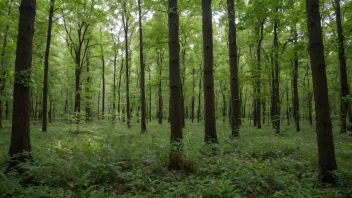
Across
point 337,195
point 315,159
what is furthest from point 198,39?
point 337,195

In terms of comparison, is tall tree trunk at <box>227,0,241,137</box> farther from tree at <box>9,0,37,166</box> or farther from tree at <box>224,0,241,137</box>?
tree at <box>9,0,37,166</box>

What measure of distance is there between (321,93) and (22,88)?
7.90 m

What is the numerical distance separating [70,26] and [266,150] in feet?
74.3

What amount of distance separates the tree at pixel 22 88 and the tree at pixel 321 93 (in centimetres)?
758

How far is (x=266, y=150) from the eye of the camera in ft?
26.8

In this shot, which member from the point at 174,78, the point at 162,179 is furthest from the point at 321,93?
the point at 162,179

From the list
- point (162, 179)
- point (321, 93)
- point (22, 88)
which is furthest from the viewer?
point (22, 88)

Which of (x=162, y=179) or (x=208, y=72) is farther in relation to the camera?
(x=208, y=72)

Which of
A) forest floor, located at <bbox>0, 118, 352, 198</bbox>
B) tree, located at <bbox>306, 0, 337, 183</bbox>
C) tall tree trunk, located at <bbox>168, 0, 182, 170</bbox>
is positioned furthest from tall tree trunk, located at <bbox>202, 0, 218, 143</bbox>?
tree, located at <bbox>306, 0, 337, 183</bbox>

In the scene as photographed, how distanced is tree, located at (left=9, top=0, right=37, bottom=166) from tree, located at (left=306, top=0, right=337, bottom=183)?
7.58m

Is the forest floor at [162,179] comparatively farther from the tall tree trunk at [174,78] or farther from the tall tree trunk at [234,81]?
the tall tree trunk at [234,81]

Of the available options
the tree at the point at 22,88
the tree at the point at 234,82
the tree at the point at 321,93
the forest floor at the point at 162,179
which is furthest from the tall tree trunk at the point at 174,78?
the tree at the point at 234,82

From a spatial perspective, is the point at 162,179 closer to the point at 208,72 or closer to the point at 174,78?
the point at 174,78

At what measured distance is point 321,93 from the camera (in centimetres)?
471
